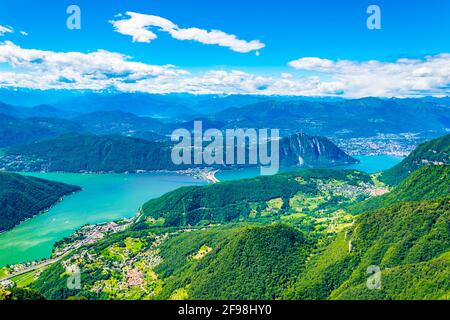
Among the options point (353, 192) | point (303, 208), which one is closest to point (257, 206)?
point (303, 208)

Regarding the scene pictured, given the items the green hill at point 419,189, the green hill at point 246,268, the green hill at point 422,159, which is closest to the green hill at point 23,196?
the green hill at point 246,268

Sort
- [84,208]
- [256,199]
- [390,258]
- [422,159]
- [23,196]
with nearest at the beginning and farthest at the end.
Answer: [390,258], [256,199], [23,196], [84,208], [422,159]

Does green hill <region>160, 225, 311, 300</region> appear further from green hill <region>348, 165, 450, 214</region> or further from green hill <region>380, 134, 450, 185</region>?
green hill <region>380, 134, 450, 185</region>

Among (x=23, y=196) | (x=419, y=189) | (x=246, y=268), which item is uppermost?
(x=419, y=189)

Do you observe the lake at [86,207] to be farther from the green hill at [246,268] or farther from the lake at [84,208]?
the green hill at [246,268]

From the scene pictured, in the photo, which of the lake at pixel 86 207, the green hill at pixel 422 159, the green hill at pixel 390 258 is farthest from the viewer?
the green hill at pixel 422 159

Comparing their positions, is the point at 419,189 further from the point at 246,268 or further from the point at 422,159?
the point at 246,268

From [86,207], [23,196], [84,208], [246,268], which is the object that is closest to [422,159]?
[246,268]

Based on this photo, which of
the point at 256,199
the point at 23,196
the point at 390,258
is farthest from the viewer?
the point at 23,196
